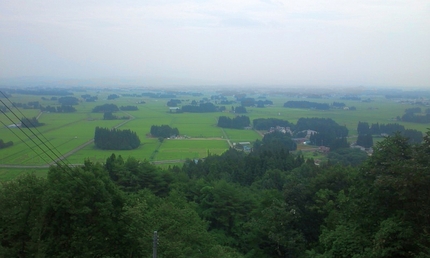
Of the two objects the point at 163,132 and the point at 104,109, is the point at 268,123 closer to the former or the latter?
the point at 163,132

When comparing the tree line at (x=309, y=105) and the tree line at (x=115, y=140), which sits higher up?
the tree line at (x=309, y=105)

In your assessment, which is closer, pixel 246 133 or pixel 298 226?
pixel 298 226

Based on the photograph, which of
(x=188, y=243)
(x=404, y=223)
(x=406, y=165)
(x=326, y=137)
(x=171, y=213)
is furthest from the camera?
(x=326, y=137)

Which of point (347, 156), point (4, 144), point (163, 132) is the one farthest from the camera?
point (163, 132)

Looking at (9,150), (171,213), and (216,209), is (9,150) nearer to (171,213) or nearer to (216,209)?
(216,209)

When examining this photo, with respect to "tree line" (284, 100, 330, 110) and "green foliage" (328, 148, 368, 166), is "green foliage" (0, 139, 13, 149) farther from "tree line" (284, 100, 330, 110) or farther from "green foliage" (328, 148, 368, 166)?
"tree line" (284, 100, 330, 110)

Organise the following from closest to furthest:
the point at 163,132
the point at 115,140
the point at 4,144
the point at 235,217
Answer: the point at 235,217
the point at 4,144
the point at 115,140
the point at 163,132

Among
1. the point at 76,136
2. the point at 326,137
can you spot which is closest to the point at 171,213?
the point at 76,136

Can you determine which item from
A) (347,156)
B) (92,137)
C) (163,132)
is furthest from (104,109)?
(347,156)

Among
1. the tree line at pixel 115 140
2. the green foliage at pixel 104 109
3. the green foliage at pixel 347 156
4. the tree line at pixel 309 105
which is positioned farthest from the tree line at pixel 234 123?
the green foliage at pixel 347 156

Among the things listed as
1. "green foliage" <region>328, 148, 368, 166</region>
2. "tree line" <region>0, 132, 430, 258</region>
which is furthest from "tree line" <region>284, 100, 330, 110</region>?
"tree line" <region>0, 132, 430, 258</region>

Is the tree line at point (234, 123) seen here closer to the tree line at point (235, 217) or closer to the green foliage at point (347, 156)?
the green foliage at point (347, 156)
